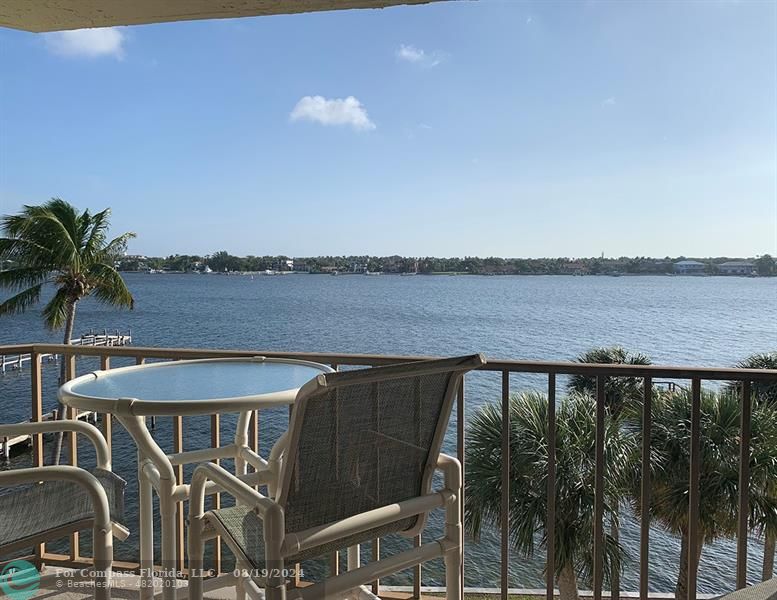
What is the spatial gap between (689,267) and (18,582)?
4144 cm

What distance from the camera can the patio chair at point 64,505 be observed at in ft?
4.09

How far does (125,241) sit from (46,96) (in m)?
10.8

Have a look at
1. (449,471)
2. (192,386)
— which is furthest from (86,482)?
(449,471)

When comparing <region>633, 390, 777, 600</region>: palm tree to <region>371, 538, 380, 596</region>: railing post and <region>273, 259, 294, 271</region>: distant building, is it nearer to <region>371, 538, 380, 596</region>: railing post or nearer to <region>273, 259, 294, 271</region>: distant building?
<region>371, 538, 380, 596</region>: railing post

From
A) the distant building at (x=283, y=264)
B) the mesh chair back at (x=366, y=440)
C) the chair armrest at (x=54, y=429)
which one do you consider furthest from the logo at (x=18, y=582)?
the distant building at (x=283, y=264)

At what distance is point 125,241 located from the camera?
778 inches

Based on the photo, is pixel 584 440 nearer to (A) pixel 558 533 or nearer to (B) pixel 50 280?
(A) pixel 558 533

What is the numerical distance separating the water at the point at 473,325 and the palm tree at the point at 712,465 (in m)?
2.75

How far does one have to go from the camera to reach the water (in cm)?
1242

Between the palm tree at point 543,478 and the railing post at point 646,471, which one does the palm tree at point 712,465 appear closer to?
the palm tree at point 543,478

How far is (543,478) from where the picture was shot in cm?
736

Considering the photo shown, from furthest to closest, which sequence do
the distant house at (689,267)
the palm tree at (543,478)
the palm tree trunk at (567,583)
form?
the distant house at (689,267) → the palm tree trunk at (567,583) → the palm tree at (543,478)

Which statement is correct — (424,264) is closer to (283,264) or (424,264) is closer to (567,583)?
(283,264)

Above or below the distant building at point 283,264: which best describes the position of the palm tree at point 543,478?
below
